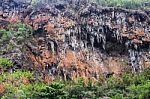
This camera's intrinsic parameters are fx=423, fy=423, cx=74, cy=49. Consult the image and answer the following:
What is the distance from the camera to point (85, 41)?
216 feet

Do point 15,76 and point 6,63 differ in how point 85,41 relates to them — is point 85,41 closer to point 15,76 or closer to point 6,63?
point 6,63

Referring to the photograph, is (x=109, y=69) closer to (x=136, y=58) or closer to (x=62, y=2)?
(x=136, y=58)

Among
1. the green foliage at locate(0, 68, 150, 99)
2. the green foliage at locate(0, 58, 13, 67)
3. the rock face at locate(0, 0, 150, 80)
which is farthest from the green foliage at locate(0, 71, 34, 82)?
the rock face at locate(0, 0, 150, 80)

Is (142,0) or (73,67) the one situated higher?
(142,0)

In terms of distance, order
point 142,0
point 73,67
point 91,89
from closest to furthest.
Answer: point 91,89, point 73,67, point 142,0

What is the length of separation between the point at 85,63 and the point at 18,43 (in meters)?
10.6

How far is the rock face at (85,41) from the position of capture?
62125mm

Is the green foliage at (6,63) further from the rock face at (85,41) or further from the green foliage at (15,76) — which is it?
the rock face at (85,41)

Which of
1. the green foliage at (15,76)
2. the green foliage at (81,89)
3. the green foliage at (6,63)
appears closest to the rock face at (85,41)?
the green foliage at (6,63)

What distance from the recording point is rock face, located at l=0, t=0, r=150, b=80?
62125mm

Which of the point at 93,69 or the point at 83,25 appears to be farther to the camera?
the point at 83,25

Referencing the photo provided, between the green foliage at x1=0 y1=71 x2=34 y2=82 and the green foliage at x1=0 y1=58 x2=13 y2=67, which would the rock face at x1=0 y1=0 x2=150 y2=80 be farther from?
the green foliage at x1=0 y1=71 x2=34 y2=82

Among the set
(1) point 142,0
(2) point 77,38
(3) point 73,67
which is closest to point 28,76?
(3) point 73,67

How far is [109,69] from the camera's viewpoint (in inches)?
2520
